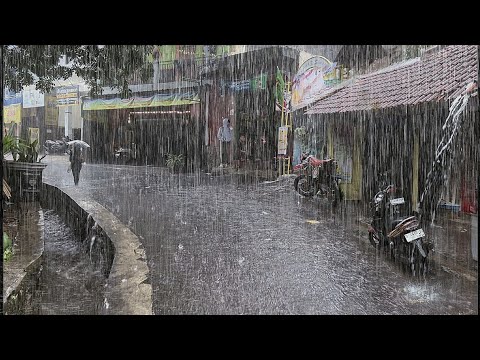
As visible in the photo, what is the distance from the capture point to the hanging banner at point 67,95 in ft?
15.0

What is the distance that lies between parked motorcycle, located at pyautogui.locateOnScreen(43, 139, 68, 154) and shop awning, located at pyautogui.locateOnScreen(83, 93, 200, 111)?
0.47 metres

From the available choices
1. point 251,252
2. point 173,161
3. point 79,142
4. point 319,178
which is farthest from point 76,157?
point 319,178

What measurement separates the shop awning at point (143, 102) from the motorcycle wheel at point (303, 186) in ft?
5.69

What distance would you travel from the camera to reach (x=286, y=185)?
5305 mm

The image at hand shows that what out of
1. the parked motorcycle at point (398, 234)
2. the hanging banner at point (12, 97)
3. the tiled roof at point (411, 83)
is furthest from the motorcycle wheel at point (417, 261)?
the hanging banner at point (12, 97)

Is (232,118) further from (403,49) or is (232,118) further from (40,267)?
(40,267)

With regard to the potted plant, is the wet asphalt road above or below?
below

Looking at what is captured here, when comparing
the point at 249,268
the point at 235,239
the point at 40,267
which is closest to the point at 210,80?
the point at 235,239

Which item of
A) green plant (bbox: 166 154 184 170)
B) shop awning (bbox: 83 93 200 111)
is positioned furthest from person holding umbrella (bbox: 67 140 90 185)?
green plant (bbox: 166 154 184 170)

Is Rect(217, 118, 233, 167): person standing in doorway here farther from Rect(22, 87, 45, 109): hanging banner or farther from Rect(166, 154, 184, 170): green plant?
Rect(22, 87, 45, 109): hanging banner

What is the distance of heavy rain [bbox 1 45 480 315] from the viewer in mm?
3643

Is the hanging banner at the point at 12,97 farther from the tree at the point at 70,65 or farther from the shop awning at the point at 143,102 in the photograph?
the shop awning at the point at 143,102

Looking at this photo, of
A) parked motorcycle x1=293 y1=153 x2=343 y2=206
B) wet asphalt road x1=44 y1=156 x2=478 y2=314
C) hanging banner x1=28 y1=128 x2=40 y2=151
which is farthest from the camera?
parked motorcycle x1=293 y1=153 x2=343 y2=206

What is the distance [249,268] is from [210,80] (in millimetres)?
2885
